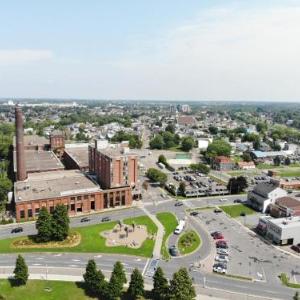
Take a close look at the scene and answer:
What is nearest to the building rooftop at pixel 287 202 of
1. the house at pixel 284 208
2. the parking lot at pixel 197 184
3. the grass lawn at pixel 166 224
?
the house at pixel 284 208

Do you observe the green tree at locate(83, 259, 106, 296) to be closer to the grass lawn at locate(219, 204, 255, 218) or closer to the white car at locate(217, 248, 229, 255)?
the white car at locate(217, 248, 229, 255)

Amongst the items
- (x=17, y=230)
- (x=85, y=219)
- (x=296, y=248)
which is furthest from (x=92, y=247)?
(x=296, y=248)

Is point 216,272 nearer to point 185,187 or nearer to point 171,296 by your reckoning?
point 171,296

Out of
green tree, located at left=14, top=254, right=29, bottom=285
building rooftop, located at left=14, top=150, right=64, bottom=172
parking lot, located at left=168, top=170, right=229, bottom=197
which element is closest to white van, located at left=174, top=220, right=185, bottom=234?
parking lot, located at left=168, top=170, right=229, bottom=197

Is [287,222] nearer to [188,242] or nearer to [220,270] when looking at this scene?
[188,242]

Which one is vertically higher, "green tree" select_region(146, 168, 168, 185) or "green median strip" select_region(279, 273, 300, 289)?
"green tree" select_region(146, 168, 168, 185)
